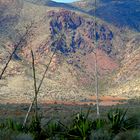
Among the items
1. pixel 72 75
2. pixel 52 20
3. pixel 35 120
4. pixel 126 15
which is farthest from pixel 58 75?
pixel 35 120

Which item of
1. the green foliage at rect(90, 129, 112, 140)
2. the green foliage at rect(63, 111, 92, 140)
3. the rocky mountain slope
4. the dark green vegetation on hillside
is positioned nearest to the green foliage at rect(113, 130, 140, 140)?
the green foliage at rect(90, 129, 112, 140)

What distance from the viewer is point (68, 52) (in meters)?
121

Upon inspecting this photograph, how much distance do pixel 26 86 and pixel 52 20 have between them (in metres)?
37.8

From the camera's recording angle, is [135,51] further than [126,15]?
No

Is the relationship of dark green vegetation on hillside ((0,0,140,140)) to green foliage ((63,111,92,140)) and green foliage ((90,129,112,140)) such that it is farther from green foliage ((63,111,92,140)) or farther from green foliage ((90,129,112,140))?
green foliage ((90,129,112,140))

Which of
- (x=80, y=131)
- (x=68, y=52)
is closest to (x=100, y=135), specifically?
(x=80, y=131)

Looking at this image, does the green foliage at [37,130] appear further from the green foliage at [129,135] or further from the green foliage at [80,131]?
the green foliage at [129,135]

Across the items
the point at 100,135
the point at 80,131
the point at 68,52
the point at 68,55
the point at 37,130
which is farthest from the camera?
the point at 68,52

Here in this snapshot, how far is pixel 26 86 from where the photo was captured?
313ft

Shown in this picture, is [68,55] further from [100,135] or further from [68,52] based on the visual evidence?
[100,135]

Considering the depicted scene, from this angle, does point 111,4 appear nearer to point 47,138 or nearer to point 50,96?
point 50,96

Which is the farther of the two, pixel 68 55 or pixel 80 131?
pixel 68 55

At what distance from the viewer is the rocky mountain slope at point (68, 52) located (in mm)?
97688

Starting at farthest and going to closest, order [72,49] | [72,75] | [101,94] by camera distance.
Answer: [72,49]
[72,75]
[101,94]
